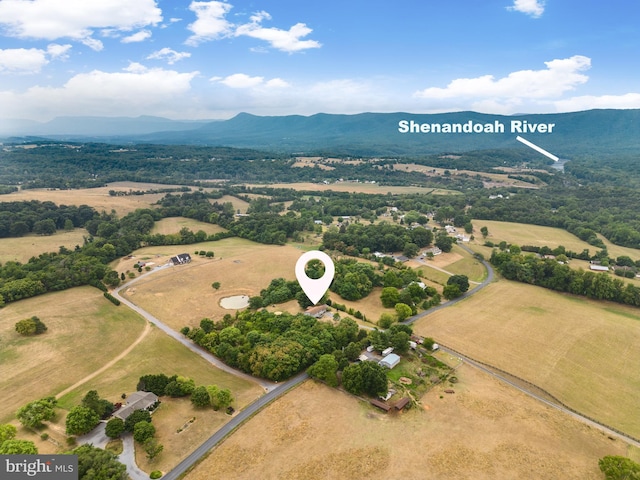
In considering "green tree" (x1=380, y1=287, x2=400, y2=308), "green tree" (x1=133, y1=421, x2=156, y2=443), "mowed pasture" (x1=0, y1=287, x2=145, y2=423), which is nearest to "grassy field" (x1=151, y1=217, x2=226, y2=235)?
"mowed pasture" (x1=0, y1=287, x2=145, y2=423)

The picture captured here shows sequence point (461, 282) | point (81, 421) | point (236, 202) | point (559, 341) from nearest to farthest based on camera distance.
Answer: point (81, 421) → point (559, 341) → point (461, 282) → point (236, 202)

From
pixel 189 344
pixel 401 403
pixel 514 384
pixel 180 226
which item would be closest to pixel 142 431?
pixel 189 344

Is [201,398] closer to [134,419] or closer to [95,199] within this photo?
[134,419]

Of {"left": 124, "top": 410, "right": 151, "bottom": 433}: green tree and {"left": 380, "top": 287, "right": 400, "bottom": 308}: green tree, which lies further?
{"left": 380, "top": 287, "right": 400, "bottom": 308}: green tree

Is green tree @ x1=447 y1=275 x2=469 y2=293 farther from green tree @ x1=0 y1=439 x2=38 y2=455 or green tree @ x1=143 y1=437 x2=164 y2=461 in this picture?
green tree @ x1=0 y1=439 x2=38 y2=455

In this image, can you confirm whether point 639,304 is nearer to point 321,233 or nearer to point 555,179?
point 321,233

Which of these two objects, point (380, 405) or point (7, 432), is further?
point (380, 405)
